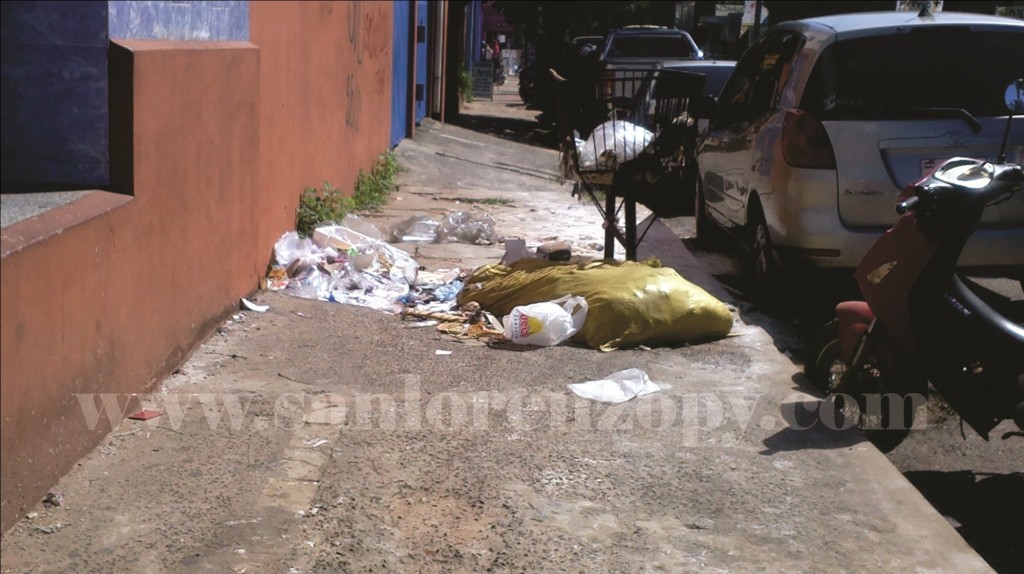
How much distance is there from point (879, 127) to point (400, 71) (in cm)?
1014

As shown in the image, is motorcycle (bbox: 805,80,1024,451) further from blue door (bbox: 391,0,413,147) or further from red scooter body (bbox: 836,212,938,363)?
blue door (bbox: 391,0,413,147)

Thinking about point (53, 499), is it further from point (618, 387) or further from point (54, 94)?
point (618, 387)

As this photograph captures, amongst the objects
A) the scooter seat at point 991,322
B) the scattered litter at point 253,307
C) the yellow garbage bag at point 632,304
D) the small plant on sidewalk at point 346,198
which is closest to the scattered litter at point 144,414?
the scattered litter at point 253,307

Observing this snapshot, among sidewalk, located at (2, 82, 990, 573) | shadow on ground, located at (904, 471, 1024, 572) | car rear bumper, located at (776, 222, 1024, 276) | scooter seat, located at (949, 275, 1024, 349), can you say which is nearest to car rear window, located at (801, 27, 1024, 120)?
car rear bumper, located at (776, 222, 1024, 276)

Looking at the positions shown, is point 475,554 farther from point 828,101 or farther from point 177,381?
point 828,101

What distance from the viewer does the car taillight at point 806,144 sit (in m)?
6.37

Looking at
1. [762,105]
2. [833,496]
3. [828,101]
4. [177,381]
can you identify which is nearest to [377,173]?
[762,105]

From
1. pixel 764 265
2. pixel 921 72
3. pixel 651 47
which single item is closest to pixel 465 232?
pixel 764 265

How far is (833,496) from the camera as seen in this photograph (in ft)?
13.8

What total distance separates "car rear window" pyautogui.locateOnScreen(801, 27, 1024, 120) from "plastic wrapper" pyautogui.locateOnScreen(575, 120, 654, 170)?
3.24 ft

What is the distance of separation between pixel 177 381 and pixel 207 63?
153 centimetres

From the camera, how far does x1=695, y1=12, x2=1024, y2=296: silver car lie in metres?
6.26

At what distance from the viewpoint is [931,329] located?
4.62 m

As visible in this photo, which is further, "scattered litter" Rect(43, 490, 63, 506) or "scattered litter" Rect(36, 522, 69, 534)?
"scattered litter" Rect(43, 490, 63, 506)
